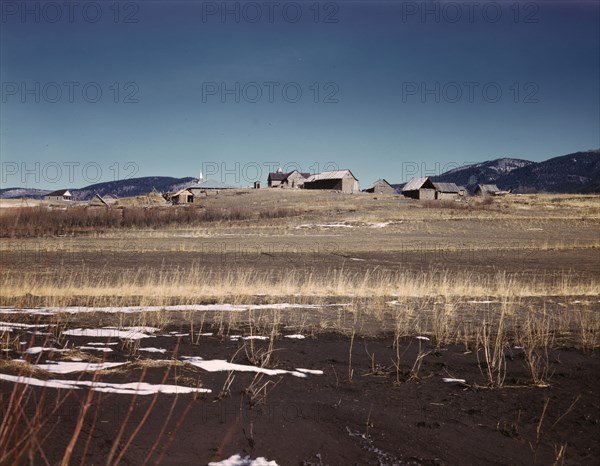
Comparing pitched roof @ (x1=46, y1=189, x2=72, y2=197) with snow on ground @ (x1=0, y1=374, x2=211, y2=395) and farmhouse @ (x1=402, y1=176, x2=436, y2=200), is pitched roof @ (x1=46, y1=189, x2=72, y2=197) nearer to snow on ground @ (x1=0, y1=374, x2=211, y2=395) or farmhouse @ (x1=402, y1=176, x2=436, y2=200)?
farmhouse @ (x1=402, y1=176, x2=436, y2=200)

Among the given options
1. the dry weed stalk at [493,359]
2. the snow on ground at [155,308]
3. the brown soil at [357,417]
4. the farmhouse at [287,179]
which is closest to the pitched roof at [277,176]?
the farmhouse at [287,179]

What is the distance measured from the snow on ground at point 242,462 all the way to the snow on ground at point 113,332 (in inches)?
197

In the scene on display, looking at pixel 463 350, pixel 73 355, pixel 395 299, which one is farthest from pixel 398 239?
pixel 73 355

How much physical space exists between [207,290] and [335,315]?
5388mm

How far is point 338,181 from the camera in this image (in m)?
107

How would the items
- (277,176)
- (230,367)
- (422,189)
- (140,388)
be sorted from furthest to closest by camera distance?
1. (277,176)
2. (422,189)
3. (230,367)
4. (140,388)

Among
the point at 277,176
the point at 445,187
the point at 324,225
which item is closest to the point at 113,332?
the point at 324,225

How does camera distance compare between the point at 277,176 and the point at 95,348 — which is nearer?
the point at 95,348

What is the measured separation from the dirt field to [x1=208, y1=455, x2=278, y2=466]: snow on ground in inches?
2.9

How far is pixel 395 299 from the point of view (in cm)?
1501

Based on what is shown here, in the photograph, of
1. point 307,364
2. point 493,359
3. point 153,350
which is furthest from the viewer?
point 153,350

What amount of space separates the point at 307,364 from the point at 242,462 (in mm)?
3382

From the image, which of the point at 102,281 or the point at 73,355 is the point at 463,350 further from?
the point at 102,281

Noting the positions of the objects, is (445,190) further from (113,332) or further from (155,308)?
(113,332)
